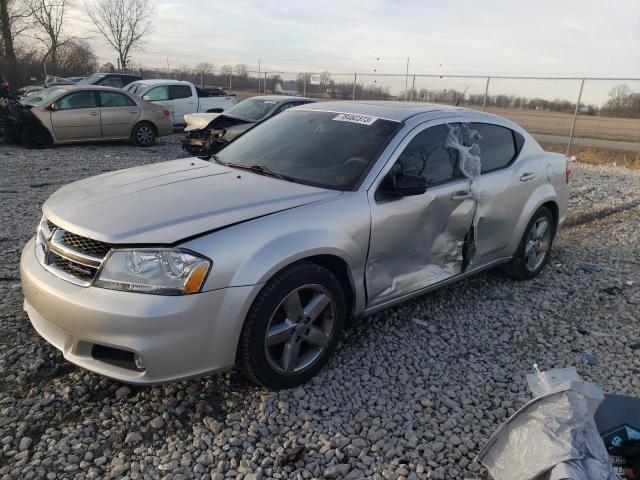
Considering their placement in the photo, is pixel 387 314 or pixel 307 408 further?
pixel 387 314

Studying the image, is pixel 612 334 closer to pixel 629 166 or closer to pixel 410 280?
pixel 410 280

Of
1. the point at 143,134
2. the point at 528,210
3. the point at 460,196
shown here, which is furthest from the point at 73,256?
the point at 143,134

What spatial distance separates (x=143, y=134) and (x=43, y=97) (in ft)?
7.69

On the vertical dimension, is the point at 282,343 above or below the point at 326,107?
below

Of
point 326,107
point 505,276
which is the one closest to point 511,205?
point 505,276

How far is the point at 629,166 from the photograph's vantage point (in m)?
14.9

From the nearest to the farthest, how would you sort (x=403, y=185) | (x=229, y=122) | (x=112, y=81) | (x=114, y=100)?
(x=403, y=185) < (x=229, y=122) < (x=114, y=100) < (x=112, y=81)

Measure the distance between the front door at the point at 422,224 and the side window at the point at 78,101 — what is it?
413 inches

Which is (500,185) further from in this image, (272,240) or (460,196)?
(272,240)

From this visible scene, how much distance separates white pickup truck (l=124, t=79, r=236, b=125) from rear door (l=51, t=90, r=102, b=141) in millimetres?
2674

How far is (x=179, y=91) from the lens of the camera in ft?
49.8

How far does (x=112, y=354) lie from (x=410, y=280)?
2.03m

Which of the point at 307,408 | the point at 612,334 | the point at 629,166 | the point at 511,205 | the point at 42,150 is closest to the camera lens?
the point at 307,408

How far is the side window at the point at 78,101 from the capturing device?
38.1ft
